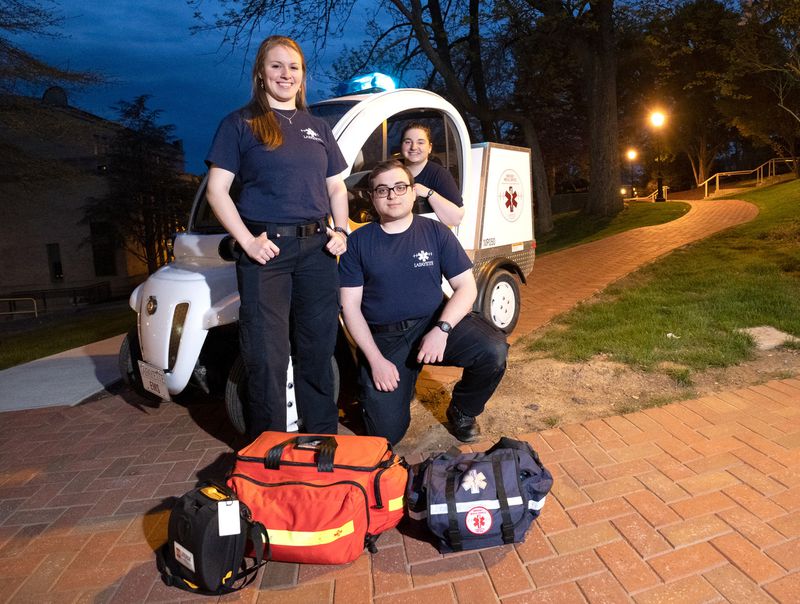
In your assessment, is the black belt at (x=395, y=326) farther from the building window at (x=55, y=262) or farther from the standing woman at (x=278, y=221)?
the building window at (x=55, y=262)

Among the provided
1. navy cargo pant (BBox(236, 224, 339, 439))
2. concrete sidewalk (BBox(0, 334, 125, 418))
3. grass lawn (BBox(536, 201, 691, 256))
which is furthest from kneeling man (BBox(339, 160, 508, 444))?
grass lawn (BBox(536, 201, 691, 256))

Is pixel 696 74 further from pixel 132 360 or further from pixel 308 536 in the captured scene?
pixel 308 536

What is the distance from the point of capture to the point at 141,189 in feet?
84.1

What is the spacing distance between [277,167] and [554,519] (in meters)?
2.14

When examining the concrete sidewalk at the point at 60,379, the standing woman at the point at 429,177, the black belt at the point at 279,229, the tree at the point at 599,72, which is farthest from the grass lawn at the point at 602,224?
the black belt at the point at 279,229

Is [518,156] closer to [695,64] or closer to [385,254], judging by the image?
[385,254]

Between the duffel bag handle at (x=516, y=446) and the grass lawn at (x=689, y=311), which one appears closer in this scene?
the duffel bag handle at (x=516, y=446)

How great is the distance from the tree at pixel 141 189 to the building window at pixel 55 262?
2.38 metres

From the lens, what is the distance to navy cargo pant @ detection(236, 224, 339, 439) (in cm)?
288

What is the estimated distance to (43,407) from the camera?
15.5ft

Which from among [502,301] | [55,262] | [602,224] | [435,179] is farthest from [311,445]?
[55,262]

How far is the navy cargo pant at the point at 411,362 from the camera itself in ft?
10.5

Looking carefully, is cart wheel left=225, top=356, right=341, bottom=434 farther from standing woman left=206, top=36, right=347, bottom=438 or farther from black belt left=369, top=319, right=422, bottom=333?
black belt left=369, top=319, right=422, bottom=333

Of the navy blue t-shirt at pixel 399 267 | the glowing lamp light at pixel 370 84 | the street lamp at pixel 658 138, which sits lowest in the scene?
the navy blue t-shirt at pixel 399 267
